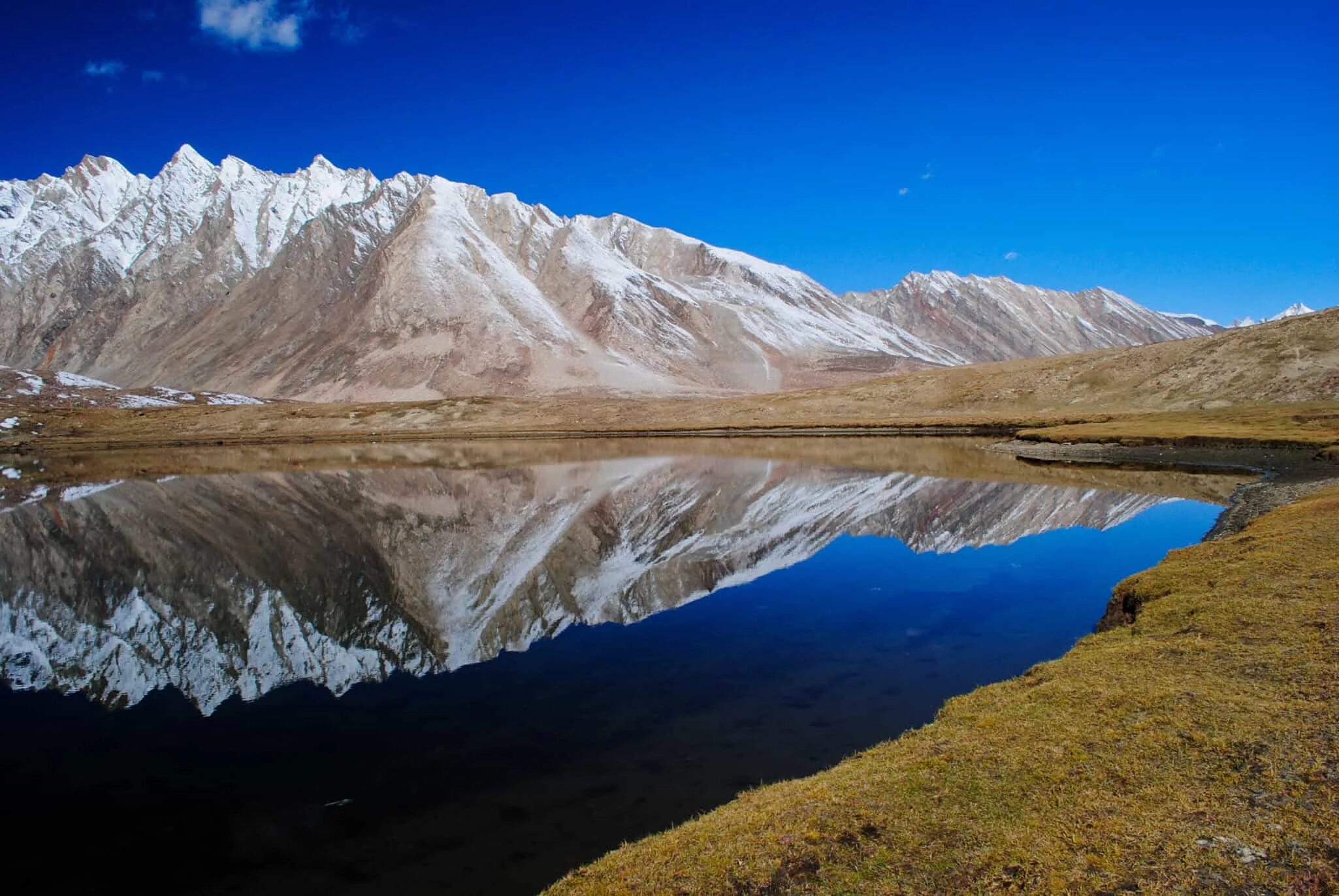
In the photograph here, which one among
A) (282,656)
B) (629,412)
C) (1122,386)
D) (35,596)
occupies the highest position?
(629,412)

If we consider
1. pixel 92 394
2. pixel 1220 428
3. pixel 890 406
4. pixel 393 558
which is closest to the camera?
pixel 393 558

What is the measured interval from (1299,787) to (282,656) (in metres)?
24.2

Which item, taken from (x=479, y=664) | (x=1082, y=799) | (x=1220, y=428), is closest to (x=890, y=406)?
(x=1220, y=428)

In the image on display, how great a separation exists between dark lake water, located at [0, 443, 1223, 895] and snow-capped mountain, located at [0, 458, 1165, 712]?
0.22 m

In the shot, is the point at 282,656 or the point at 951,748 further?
the point at 282,656

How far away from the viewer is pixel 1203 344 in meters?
117

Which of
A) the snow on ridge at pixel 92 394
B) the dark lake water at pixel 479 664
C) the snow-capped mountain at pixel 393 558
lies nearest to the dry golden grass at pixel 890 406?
the snow on ridge at pixel 92 394

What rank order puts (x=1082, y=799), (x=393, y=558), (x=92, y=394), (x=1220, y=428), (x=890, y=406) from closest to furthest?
(x=1082, y=799)
(x=393, y=558)
(x=1220, y=428)
(x=890, y=406)
(x=92, y=394)

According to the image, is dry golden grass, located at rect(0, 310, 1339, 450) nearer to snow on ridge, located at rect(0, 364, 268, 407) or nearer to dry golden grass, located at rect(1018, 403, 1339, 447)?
dry golden grass, located at rect(1018, 403, 1339, 447)

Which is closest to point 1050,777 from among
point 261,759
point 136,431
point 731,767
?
point 731,767

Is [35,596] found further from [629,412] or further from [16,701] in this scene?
[629,412]

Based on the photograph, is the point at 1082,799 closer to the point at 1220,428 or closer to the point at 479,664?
the point at 479,664

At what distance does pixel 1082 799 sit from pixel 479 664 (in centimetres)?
1701

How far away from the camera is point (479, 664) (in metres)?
22.9
